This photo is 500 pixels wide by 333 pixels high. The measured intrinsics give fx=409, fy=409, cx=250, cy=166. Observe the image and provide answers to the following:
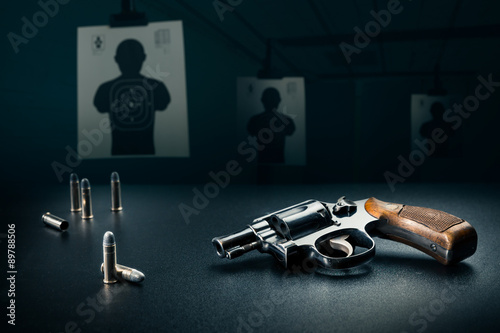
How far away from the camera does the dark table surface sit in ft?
2.56

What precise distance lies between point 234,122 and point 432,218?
1.42m

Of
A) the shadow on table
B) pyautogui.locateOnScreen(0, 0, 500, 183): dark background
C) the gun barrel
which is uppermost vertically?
pyautogui.locateOnScreen(0, 0, 500, 183): dark background

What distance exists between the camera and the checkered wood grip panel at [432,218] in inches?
42.6

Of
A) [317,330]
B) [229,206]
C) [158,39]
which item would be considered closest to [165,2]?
[158,39]

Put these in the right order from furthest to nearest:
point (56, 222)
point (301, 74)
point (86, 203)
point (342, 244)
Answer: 1. point (301, 74)
2. point (86, 203)
3. point (56, 222)
4. point (342, 244)

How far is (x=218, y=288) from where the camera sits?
3.10ft

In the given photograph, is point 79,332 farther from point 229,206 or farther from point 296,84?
point 296,84

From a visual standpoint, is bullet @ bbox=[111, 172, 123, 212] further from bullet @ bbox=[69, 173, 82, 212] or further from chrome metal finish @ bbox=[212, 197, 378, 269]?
chrome metal finish @ bbox=[212, 197, 378, 269]

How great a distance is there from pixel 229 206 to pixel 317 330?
116 cm

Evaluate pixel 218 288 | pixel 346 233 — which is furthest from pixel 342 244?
pixel 218 288

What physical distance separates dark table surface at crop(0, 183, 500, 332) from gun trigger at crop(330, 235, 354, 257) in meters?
0.08

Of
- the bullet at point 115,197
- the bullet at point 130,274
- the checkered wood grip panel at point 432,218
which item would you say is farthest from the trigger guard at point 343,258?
the bullet at point 115,197

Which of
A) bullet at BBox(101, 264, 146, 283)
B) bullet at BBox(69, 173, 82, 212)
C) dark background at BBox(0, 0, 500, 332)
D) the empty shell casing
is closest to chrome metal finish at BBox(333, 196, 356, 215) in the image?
dark background at BBox(0, 0, 500, 332)

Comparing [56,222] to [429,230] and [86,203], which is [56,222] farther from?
[429,230]
